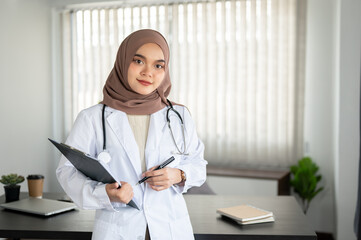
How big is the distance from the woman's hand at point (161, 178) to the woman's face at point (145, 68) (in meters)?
0.33

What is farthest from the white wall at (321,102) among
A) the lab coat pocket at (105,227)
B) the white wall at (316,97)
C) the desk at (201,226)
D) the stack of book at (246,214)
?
the lab coat pocket at (105,227)

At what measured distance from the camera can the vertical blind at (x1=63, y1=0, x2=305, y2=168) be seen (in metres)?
4.34

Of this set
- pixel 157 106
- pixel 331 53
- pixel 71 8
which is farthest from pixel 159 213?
pixel 71 8

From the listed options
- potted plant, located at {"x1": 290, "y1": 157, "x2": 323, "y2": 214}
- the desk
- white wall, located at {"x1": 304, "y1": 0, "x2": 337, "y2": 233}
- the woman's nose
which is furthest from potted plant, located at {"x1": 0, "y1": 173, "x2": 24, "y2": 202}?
white wall, located at {"x1": 304, "y1": 0, "x2": 337, "y2": 233}

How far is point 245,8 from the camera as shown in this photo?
14.5ft

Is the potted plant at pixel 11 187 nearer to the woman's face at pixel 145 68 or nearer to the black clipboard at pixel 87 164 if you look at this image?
the black clipboard at pixel 87 164

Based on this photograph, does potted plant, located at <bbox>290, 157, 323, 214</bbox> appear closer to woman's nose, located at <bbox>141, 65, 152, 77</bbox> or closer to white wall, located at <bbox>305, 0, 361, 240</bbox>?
white wall, located at <bbox>305, 0, 361, 240</bbox>

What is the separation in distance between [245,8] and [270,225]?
3.01 m

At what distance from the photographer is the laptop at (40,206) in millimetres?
2121

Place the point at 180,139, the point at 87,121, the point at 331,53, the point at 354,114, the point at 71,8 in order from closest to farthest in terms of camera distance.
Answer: the point at 87,121 < the point at 180,139 < the point at 354,114 < the point at 331,53 < the point at 71,8

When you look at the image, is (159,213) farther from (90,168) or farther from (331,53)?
(331,53)

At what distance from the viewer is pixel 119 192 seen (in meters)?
1.42

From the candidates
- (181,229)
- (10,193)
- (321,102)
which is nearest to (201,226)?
(181,229)

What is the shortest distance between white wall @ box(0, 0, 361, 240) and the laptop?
1.99m
